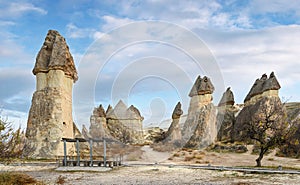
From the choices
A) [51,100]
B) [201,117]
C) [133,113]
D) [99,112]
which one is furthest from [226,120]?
[51,100]

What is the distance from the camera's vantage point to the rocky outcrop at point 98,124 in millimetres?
41116

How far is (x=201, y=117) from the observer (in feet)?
111

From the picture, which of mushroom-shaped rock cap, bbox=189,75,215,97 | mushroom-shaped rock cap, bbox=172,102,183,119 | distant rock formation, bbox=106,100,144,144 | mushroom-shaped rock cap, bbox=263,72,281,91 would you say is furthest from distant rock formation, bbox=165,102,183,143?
mushroom-shaped rock cap, bbox=263,72,281,91

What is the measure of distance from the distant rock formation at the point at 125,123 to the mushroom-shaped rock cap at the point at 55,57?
57.8 ft

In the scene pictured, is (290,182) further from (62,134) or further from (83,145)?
(83,145)

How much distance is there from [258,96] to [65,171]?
23989 millimetres

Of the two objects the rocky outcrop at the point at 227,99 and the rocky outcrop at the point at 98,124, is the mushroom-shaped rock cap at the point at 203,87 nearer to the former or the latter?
the rocky outcrop at the point at 227,99

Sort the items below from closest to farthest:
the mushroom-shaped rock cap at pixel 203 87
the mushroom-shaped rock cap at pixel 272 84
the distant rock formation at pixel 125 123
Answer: the mushroom-shaped rock cap at pixel 272 84 < the mushroom-shaped rock cap at pixel 203 87 < the distant rock formation at pixel 125 123

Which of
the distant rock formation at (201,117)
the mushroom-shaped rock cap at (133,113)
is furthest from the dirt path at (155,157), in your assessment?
the mushroom-shaped rock cap at (133,113)

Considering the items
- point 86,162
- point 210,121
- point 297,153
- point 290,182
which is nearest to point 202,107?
point 210,121

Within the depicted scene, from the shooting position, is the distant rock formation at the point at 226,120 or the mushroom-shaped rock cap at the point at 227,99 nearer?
the distant rock formation at the point at 226,120

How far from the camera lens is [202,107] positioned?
35938mm

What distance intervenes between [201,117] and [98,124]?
14947 mm

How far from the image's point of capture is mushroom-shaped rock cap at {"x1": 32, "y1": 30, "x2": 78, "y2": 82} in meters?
25.4
